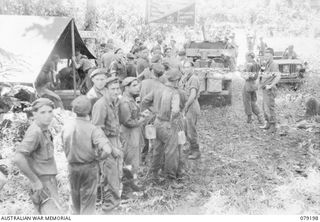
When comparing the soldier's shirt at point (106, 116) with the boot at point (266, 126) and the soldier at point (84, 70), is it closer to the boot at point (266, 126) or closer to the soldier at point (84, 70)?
the soldier at point (84, 70)

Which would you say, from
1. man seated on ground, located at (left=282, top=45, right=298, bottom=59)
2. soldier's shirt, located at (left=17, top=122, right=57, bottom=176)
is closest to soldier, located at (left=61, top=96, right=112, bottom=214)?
soldier's shirt, located at (left=17, top=122, right=57, bottom=176)

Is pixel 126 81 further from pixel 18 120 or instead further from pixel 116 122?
pixel 18 120

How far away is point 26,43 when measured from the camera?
22.0 ft

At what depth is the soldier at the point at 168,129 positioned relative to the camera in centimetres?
500

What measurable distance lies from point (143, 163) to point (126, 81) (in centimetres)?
165

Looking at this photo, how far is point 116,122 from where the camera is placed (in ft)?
14.3

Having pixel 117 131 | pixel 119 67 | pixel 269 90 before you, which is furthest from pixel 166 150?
pixel 269 90

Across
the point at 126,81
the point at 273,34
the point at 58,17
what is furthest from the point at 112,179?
the point at 273,34

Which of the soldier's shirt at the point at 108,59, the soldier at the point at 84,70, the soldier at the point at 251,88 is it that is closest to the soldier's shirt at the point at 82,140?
the soldier's shirt at the point at 108,59

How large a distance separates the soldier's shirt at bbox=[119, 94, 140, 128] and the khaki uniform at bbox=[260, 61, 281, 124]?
345cm

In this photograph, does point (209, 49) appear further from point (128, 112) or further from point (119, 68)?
point (128, 112)

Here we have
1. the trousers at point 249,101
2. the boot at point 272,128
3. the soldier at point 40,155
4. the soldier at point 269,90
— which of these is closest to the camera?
the soldier at point 40,155

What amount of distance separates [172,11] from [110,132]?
2970mm

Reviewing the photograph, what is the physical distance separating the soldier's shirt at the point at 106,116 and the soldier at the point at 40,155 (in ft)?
2.35
